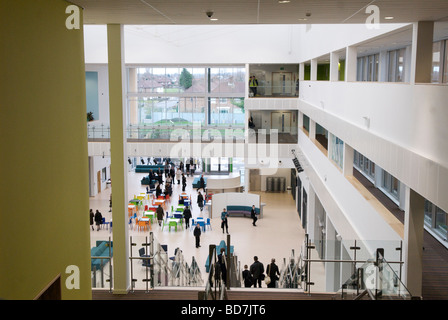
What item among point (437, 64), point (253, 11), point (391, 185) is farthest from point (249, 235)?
point (253, 11)

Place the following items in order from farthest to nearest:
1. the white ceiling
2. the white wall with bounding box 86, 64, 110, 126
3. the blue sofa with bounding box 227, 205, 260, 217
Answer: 1. the white wall with bounding box 86, 64, 110, 126
2. the blue sofa with bounding box 227, 205, 260, 217
3. the white ceiling

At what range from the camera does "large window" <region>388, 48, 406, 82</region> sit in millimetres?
13547

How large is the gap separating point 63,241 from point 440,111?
5.17 m

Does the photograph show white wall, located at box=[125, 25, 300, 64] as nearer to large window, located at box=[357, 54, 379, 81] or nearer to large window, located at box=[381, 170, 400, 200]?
large window, located at box=[357, 54, 379, 81]

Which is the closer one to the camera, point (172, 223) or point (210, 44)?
point (172, 223)

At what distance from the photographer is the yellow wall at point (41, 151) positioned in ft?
13.8

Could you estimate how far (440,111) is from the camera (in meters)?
6.34

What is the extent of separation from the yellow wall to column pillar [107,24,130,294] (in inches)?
86.9

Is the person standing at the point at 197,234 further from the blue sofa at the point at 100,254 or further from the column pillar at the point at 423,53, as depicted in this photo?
the column pillar at the point at 423,53

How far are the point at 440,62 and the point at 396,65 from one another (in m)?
3.68

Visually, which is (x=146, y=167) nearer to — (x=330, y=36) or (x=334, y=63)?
(x=330, y=36)

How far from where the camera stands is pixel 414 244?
26.3ft

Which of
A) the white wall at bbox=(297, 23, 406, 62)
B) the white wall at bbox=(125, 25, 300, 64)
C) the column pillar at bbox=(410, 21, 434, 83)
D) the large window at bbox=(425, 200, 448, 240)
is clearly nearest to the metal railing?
the column pillar at bbox=(410, 21, 434, 83)

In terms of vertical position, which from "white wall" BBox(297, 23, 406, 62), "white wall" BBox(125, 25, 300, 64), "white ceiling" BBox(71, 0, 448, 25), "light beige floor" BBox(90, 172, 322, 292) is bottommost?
"light beige floor" BBox(90, 172, 322, 292)
